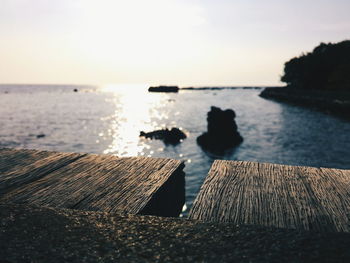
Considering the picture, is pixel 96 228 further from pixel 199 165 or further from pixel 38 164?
pixel 199 165

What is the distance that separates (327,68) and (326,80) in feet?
8.92

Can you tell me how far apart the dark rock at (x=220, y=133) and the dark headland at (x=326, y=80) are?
22346 mm

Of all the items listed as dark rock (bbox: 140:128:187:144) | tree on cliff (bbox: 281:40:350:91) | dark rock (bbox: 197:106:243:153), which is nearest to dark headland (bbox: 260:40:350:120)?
tree on cliff (bbox: 281:40:350:91)

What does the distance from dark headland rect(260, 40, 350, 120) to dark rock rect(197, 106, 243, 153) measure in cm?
2235

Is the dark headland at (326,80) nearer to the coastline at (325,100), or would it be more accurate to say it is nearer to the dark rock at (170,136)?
the coastline at (325,100)

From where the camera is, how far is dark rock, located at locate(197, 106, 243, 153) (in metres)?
23.6

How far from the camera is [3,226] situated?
1443 millimetres

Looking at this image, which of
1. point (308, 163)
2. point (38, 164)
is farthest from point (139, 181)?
point (308, 163)

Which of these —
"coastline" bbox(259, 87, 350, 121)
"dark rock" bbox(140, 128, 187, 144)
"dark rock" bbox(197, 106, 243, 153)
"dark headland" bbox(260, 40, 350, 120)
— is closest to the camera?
"dark rock" bbox(197, 106, 243, 153)

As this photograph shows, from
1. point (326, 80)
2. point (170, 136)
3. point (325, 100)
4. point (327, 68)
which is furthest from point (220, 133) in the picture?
point (326, 80)

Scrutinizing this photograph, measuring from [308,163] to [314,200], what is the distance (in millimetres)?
17361

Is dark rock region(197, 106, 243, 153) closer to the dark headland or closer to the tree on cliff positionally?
the dark headland

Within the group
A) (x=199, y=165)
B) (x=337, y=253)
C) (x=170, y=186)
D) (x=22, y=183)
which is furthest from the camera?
(x=199, y=165)

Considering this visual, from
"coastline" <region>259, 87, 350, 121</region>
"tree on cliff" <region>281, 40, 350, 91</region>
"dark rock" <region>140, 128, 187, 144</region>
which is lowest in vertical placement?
"dark rock" <region>140, 128, 187, 144</region>
